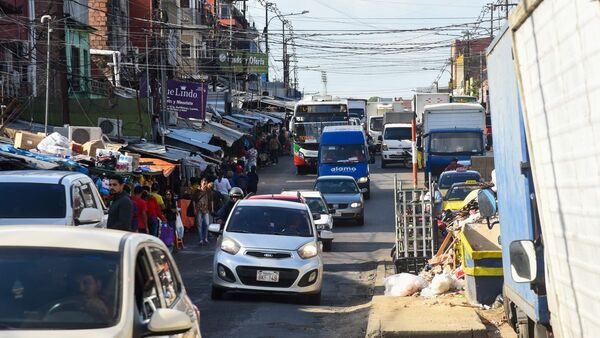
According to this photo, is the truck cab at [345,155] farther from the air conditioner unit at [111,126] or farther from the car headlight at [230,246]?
the car headlight at [230,246]

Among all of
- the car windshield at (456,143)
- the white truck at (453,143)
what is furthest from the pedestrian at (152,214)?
the car windshield at (456,143)

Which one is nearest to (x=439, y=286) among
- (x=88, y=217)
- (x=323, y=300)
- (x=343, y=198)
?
(x=323, y=300)

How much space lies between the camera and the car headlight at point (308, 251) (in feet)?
54.5

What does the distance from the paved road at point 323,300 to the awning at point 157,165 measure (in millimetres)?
2296

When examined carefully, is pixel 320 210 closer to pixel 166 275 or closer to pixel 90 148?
pixel 90 148

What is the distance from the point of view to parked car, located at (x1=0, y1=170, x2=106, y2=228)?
1366 cm

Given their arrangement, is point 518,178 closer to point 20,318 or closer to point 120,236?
point 120,236

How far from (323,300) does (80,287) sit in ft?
37.7

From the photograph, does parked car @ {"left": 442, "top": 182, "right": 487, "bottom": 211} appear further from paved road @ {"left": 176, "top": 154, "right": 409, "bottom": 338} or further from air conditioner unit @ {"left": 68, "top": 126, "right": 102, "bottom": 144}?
air conditioner unit @ {"left": 68, "top": 126, "right": 102, "bottom": 144}

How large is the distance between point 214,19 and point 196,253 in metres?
46.3

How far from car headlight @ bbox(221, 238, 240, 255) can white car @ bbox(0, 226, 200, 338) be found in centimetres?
956

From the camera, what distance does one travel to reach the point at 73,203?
14.1 m

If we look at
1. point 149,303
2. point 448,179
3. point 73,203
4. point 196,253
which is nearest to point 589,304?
point 149,303

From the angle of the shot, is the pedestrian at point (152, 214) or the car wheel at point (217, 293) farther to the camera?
the pedestrian at point (152, 214)
